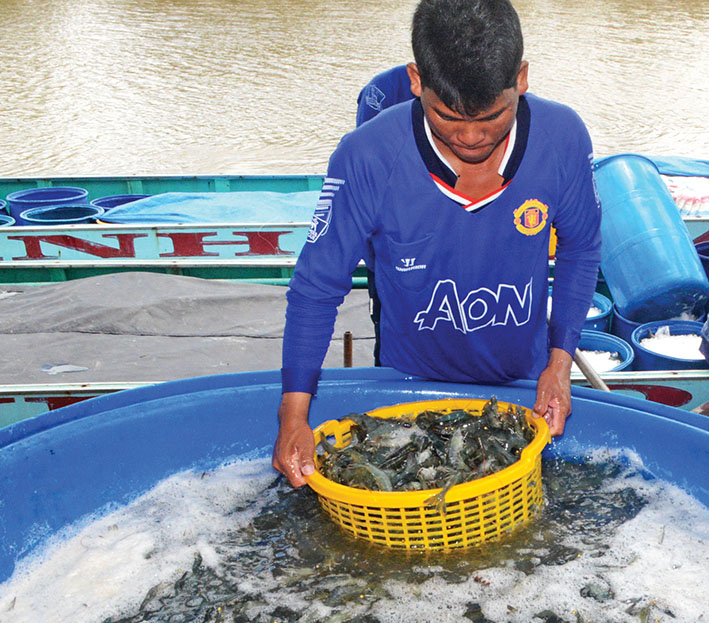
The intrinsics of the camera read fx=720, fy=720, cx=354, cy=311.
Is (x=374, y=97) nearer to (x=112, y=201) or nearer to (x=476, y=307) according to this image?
(x=476, y=307)

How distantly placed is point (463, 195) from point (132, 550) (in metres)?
1.35

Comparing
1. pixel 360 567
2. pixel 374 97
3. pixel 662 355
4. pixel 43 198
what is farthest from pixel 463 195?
pixel 43 198

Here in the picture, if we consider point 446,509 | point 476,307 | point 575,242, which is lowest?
point 446,509

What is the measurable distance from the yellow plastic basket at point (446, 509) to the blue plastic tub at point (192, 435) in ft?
1.38

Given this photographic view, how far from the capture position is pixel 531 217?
6.31ft

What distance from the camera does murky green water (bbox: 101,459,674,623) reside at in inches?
69.2

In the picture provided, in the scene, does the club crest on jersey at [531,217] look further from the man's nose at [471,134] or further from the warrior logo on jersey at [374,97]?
the warrior logo on jersey at [374,97]

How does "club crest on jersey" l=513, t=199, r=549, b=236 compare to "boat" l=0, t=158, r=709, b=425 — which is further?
"boat" l=0, t=158, r=709, b=425

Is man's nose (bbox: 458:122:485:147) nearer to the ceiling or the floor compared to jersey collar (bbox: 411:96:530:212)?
nearer to the ceiling

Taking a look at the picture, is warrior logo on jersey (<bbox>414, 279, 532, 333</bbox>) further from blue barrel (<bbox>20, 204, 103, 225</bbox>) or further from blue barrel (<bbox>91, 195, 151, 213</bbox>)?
blue barrel (<bbox>91, 195, 151, 213</bbox>)

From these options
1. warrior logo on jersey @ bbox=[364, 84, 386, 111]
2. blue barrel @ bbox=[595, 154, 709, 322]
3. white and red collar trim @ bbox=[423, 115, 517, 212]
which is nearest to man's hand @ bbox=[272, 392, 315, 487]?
white and red collar trim @ bbox=[423, 115, 517, 212]

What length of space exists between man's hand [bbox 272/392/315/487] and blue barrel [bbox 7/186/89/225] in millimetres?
5680

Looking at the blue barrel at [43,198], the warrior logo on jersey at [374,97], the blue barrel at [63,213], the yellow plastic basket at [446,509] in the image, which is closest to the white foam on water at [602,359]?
the warrior logo on jersey at [374,97]

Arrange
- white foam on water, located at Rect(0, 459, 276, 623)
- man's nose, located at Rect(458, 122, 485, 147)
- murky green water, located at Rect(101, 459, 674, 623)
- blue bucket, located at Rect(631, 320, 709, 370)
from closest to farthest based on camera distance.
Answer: man's nose, located at Rect(458, 122, 485, 147) < murky green water, located at Rect(101, 459, 674, 623) < white foam on water, located at Rect(0, 459, 276, 623) < blue bucket, located at Rect(631, 320, 709, 370)
